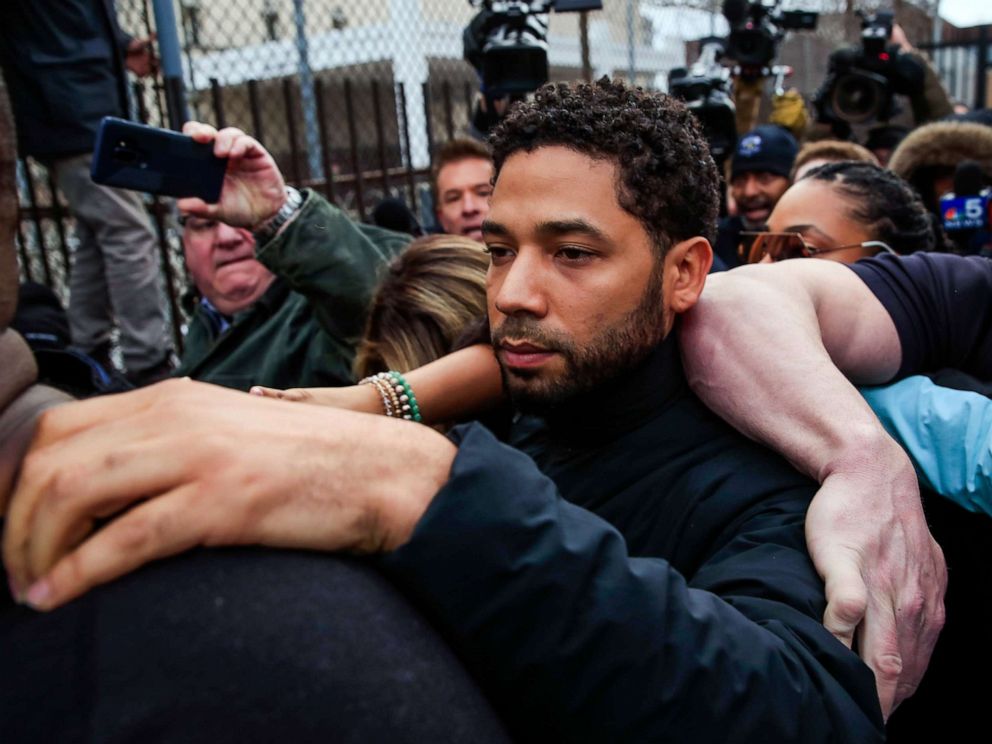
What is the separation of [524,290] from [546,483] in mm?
733

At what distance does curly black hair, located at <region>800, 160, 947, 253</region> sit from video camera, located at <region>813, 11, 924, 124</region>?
10.9 ft

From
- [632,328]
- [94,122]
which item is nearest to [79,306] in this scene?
[94,122]

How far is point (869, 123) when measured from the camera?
19.7ft

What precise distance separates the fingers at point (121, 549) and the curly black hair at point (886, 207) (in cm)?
233

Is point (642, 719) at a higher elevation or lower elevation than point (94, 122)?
lower

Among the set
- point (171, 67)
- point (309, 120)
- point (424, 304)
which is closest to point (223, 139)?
point (424, 304)

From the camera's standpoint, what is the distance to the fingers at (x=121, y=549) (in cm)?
60

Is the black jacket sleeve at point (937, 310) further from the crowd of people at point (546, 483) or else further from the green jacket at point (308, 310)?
the green jacket at point (308, 310)

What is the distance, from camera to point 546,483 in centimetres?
81

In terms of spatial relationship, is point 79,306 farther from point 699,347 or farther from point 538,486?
point 538,486

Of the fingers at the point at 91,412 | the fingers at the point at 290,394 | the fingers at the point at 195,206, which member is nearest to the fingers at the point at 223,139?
the fingers at the point at 195,206

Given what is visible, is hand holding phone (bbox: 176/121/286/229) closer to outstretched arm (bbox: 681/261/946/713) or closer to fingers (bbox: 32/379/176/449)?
outstretched arm (bbox: 681/261/946/713)

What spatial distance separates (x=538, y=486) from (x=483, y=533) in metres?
0.08

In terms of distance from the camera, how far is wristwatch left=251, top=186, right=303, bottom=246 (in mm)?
2412
